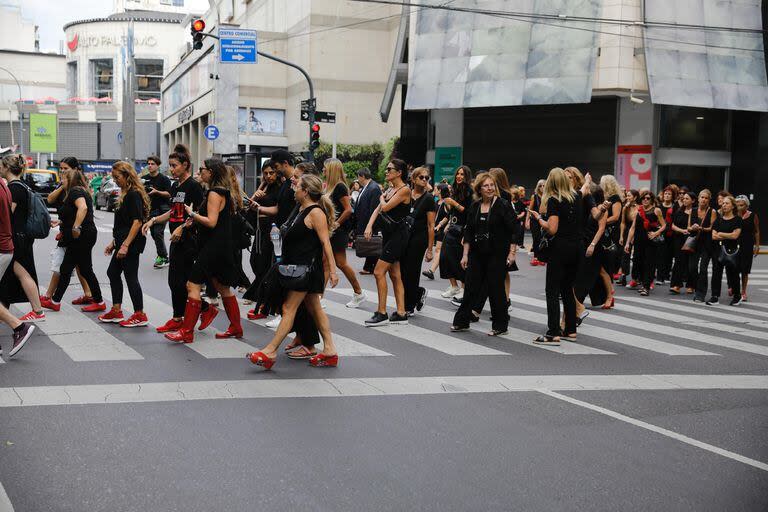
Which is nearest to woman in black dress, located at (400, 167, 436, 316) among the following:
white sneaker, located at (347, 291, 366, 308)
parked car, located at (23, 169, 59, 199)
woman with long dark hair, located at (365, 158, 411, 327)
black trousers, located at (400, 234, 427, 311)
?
black trousers, located at (400, 234, 427, 311)

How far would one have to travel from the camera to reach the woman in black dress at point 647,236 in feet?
47.3

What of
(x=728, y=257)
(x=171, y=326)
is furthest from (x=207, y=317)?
(x=728, y=257)

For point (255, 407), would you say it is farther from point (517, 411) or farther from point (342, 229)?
point (342, 229)

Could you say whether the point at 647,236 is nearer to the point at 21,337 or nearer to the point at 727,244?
the point at 727,244

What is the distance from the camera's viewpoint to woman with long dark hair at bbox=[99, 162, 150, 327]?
9.02 m

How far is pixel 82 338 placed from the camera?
8.36 m

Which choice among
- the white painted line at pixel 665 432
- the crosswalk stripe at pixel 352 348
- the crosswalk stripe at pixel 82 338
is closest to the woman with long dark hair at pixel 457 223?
the crosswalk stripe at pixel 352 348

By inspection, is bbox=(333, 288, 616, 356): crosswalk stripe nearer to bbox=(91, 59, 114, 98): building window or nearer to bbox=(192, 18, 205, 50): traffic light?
bbox=(192, 18, 205, 50): traffic light

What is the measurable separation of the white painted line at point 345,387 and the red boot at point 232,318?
4.21ft

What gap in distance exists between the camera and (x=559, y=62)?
91.2 ft

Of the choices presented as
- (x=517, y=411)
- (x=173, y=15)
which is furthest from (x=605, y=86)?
(x=173, y=15)

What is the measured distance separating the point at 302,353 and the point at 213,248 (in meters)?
1.36

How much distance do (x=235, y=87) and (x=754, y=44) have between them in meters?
30.9

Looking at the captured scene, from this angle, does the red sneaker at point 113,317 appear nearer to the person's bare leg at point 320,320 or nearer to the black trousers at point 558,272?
the person's bare leg at point 320,320
